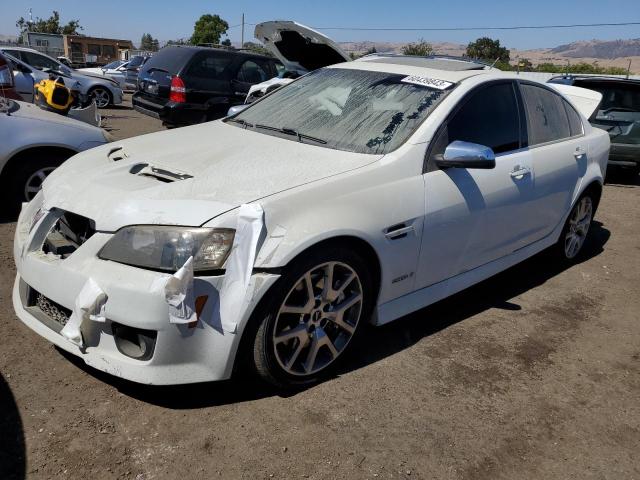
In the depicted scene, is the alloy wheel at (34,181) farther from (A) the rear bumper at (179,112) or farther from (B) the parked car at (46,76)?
(B) the parked car at (46,76)

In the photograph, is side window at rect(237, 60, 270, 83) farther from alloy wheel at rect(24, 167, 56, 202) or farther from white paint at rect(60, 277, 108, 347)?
white paint at rect(60, 277, 108, 347)

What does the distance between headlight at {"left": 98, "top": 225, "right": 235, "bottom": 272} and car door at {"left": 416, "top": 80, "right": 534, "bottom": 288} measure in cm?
126

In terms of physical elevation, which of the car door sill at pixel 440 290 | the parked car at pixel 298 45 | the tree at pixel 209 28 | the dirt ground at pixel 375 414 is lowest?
the dirt ground at pixel 375 414

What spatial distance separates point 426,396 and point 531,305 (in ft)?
5.54

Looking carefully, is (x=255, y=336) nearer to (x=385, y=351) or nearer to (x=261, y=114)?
(x=385, y=351)

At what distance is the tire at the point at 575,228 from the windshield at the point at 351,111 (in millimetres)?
2064

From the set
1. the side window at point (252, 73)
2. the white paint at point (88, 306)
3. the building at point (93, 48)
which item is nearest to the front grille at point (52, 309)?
the white paint at point (88, 306)

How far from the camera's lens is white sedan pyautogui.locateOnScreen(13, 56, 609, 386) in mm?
2484

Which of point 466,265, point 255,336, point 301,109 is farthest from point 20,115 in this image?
point 466,265

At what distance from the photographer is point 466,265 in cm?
365

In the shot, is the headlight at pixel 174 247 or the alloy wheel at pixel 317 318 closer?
the headlight at pixel 174 247

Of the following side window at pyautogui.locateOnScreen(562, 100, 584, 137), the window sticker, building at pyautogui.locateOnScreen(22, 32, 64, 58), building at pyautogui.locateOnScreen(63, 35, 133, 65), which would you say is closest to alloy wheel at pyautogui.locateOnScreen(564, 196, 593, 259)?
side window at pyautogui.locateOnScreen(562, 100, 584, 137)

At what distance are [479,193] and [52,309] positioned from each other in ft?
8.21

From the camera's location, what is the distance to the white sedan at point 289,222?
2484mm
